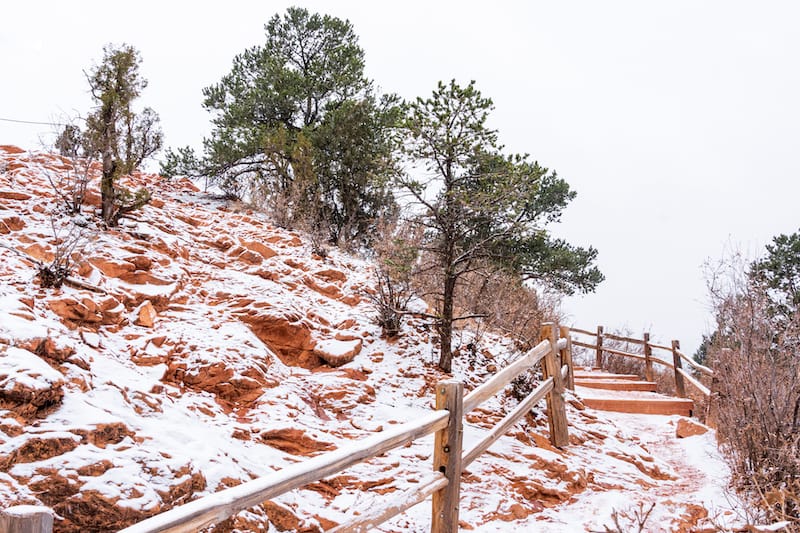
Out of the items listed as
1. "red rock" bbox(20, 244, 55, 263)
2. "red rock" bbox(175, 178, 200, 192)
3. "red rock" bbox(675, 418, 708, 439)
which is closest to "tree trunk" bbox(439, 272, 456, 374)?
"red rock" bbox(675, 418, 708, 439)

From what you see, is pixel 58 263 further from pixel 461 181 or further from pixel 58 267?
pixel 461 181

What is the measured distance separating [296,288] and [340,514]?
4722 millimetres

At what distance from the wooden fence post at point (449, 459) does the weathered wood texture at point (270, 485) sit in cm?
13

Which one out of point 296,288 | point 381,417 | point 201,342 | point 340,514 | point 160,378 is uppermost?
point 296,288

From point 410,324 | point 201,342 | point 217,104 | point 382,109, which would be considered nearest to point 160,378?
point 201,342

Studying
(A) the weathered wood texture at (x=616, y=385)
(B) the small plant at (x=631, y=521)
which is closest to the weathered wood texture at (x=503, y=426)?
(B) the small plant at (x=631, y=521)

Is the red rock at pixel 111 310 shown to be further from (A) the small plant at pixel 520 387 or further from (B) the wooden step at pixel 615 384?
(B) the wooden step at pixel 615 384

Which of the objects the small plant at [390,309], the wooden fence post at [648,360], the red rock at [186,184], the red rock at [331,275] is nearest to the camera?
the small plant at [390,309]

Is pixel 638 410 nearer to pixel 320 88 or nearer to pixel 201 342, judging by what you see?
pixel 201 342

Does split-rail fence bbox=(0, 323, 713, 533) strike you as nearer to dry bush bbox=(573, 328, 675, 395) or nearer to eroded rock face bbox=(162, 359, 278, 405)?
eroded rock face bbox=(162, 359, 278, 405)

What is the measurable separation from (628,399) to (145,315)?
7794 mm

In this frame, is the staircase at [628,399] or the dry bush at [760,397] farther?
the staircase at [628,399]

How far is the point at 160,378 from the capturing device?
4.94 m

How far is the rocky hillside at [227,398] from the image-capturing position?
130 inches
